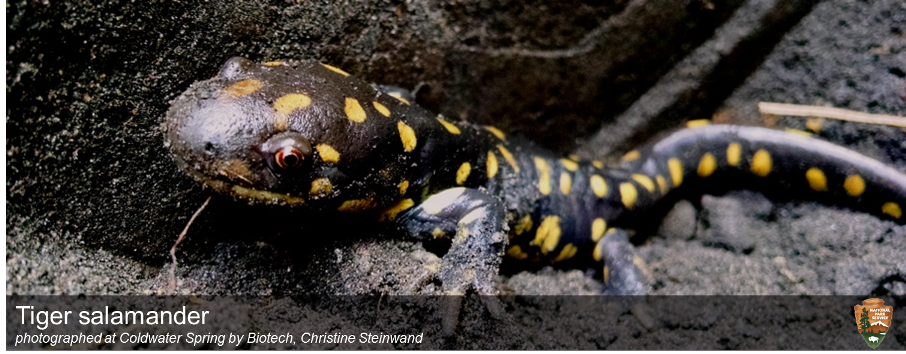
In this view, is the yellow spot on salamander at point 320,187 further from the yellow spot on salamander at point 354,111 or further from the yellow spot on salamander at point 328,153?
the yellow spot on salamander at point 354,111

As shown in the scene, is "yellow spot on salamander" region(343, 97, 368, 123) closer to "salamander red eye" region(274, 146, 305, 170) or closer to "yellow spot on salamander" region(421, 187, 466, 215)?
"salamander red eye" region(274, 146, 305, 170)

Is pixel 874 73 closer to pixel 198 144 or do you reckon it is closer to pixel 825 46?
pixel 825 46

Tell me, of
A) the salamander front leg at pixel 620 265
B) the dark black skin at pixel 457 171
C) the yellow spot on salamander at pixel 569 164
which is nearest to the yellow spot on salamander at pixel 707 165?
the dark black skin at pixel 457 171

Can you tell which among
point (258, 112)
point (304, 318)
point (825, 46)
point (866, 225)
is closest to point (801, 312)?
point (866, 225)

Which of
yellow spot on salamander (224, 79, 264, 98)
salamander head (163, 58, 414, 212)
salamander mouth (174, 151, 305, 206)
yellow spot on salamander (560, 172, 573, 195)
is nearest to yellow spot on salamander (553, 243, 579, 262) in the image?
yellow spot on salamander (560, 172, 573, 195)

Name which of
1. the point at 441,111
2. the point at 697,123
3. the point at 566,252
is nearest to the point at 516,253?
the point at 566,252
